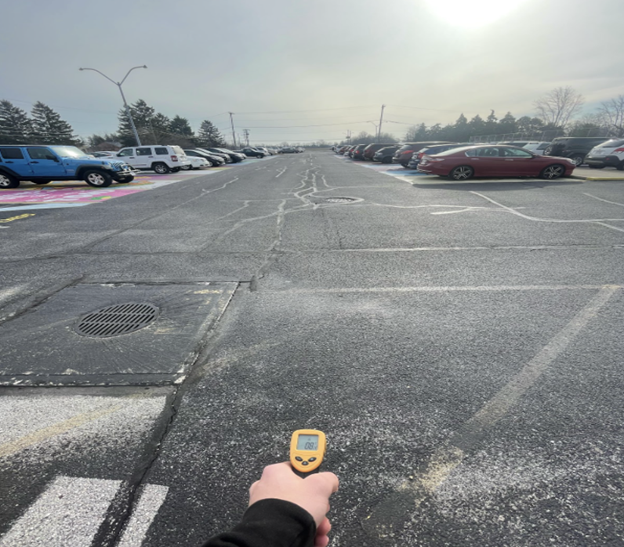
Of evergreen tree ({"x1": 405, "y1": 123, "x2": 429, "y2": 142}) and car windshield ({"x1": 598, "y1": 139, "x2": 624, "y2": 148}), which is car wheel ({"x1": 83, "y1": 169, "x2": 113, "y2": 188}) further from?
evergreen tree ({"x1": 405, "y1": 123, "x2": 429, "y2": 142})

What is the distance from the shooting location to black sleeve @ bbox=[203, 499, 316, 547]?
2.98 feet

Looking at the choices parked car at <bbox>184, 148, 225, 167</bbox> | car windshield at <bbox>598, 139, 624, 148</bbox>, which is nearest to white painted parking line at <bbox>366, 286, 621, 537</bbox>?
car windshield at <bbox>598, 139, 624, 148</bbox>

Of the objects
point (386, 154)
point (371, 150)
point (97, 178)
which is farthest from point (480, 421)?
point (371, 150)

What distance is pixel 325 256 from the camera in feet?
17.0

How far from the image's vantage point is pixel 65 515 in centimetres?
156

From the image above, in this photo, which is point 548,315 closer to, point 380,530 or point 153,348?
point 380,530

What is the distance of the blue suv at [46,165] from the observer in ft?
42.4

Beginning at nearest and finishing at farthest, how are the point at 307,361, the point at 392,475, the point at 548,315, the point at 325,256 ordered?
the point at 392,475, the point at 307,361, the point at 548,315, the point at 325,256

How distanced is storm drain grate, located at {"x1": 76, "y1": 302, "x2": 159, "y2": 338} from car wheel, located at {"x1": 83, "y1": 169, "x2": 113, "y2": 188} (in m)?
13.2

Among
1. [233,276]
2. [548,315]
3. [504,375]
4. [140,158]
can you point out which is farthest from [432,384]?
[140,158]

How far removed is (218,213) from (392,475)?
796cm

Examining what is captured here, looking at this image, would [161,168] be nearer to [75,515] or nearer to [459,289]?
[459,289]

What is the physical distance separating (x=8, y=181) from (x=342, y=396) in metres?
18.1

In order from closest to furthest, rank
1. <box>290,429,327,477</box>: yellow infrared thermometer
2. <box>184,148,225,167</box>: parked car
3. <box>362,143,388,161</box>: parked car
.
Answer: <box>290,429,327,477</box>: yellow infrared thermometer
<box>184,148,225,167</box>: parked car
<box>362,143,388,161</box>: parked car
